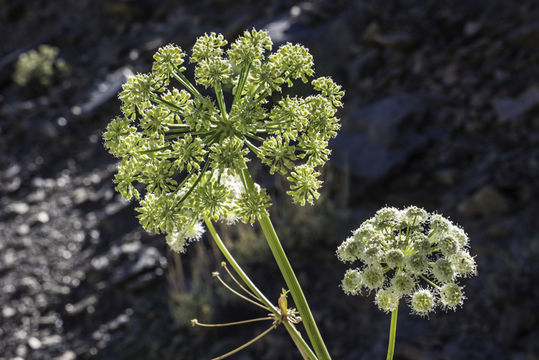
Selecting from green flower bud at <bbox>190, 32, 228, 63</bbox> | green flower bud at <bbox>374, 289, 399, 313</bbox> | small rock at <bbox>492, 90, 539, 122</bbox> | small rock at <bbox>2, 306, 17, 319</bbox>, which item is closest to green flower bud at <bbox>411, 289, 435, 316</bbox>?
green flower bud at <bbox>374, 289, 399, 313</bbox>

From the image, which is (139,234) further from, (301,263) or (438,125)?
(438,125)

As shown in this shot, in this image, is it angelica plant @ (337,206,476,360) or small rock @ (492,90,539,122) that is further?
small rock @ (492,90,539,122)

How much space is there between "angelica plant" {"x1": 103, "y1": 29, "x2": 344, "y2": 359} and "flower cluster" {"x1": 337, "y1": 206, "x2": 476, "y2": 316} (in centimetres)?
28

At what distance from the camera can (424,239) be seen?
183 centimetres

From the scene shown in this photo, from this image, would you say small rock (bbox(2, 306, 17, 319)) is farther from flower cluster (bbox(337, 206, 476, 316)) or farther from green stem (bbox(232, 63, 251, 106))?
green stem (bbox(232, 63, 251, 106))

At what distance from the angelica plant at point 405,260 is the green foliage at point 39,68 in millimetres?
12956

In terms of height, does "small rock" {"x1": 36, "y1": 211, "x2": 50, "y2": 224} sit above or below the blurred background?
above

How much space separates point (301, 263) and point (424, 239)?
17.4 feet

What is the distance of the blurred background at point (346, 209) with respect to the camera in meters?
5.96

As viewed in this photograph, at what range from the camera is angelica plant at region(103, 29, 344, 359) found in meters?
1.64

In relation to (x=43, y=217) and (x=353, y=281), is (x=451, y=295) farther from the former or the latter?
(x=43, y=217)

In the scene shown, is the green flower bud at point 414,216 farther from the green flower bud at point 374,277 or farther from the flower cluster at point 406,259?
the green flower bud at point 374,277

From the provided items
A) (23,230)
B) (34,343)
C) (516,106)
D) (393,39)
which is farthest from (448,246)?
(23,230)

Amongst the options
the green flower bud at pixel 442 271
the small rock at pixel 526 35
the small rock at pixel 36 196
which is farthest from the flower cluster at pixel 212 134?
the small rock at pixel 36 196
